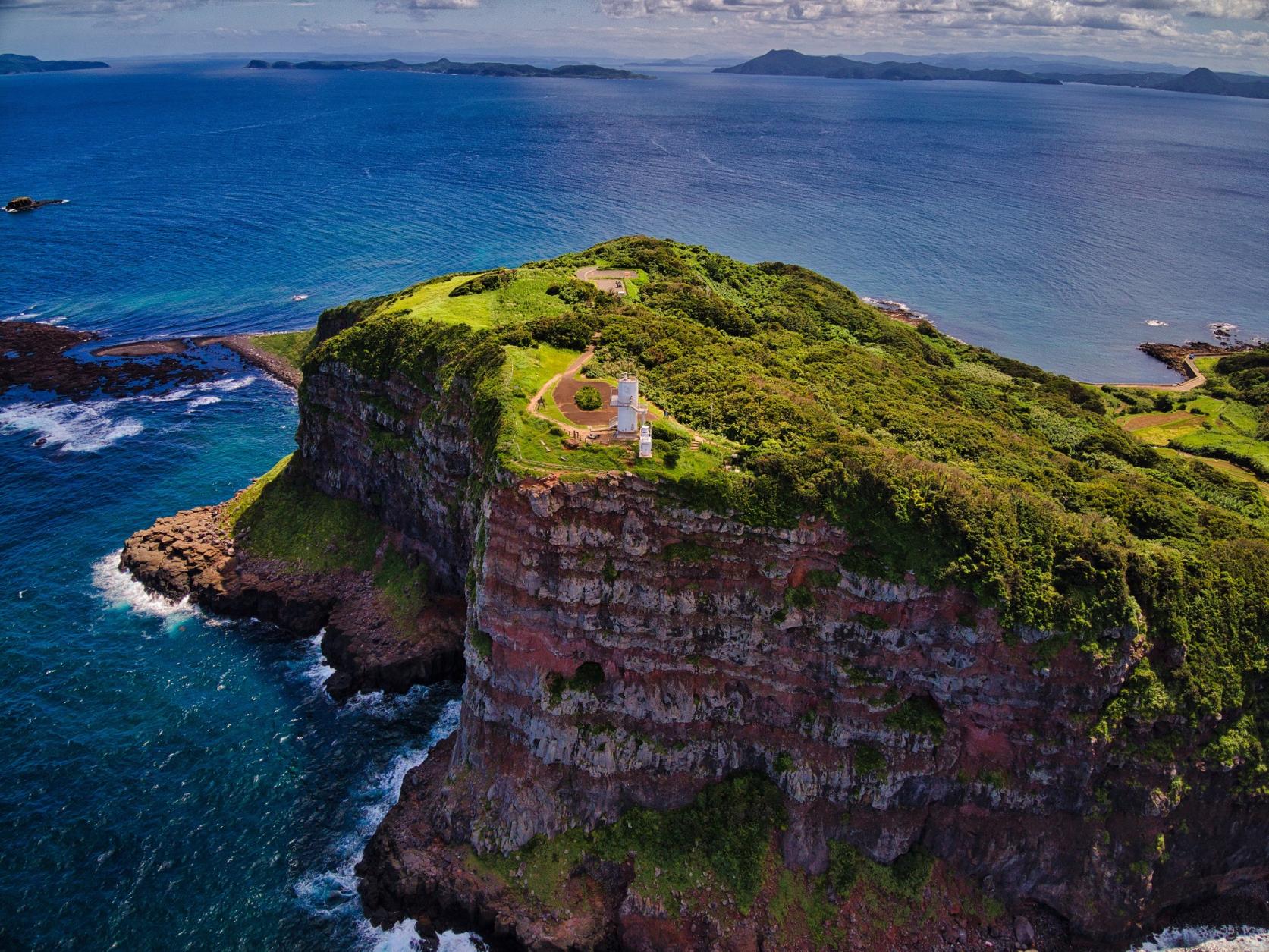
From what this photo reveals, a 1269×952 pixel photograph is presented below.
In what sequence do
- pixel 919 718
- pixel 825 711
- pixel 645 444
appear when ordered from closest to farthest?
pixel 645 444 < pixel 919 718 < pixel 825 711

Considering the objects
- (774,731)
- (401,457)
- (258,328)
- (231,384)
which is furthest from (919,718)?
(258,328)

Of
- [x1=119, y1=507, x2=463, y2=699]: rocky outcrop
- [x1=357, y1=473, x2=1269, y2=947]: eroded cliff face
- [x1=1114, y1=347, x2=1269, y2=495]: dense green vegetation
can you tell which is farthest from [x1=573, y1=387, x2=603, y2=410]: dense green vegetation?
[x1=1114, y1=347, x2=1269, y2=495]: dense green vegetation

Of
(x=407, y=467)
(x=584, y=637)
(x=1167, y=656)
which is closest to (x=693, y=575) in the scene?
(x=584, y=637)

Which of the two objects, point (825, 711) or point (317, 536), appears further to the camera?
point (317, 536)

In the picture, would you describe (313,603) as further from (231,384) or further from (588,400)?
(231,384)

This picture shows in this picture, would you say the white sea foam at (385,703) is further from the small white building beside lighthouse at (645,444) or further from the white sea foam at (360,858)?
the small white building beside lighthouse at (645,444)

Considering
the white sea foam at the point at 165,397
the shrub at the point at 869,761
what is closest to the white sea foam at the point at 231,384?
the white sea foam at the point at 165,397

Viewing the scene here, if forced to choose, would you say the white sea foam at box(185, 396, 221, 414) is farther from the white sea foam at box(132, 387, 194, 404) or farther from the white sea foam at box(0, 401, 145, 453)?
the white sea foam at box(0, 401, 145, 453)
